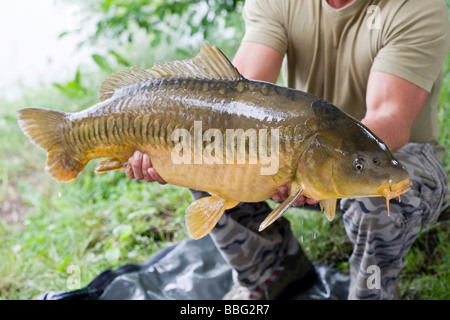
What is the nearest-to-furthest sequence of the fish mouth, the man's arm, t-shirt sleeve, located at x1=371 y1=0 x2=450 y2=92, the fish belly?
the fish mouth, the fish belly, the man's arm, t-shirt sleeve, located at x1=371 y1=0 x2=450 y2=92

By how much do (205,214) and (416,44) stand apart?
985 mm

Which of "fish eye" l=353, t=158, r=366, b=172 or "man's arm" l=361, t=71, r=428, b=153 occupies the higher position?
"fish eye" l=353, t=158, r=366, b=172

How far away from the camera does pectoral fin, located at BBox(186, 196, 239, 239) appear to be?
1234 mm

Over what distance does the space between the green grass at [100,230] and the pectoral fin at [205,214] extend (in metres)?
0.63

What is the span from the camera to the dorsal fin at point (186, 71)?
1.21 metres

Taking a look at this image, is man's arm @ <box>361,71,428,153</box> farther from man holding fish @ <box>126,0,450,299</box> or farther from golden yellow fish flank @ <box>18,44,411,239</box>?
golden yellow fish flank @ <box>18,44,411,239</box>

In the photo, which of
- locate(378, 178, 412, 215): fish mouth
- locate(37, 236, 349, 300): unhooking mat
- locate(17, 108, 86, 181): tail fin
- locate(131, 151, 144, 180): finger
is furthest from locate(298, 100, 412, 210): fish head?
locate(37, 236, 349, 300): unhooking mat

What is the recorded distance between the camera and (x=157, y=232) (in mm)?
2531

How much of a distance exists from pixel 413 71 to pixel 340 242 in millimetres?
899

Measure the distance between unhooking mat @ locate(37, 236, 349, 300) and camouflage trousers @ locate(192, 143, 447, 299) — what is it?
0.59 feet

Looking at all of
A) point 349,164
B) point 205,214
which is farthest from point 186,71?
point 349,164

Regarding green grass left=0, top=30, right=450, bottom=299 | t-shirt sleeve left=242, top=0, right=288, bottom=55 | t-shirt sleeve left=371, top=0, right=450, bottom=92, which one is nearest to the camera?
t-shirt sleeve left=371, top=0, right=450, bottom=92

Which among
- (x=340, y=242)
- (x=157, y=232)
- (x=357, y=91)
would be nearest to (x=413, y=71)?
(x=357, y=91)

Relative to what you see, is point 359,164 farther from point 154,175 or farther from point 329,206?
point 154,175
